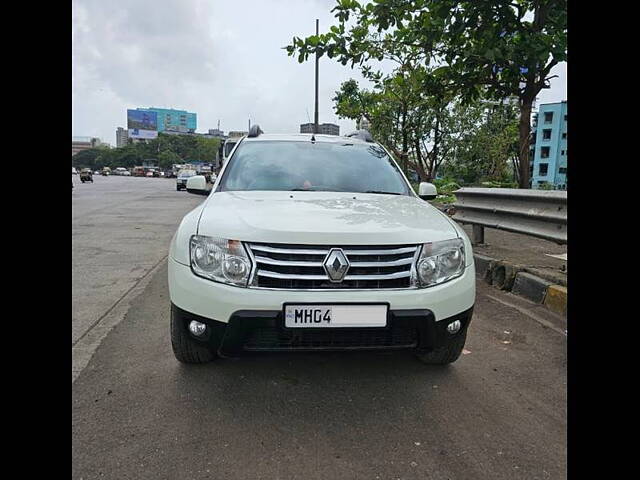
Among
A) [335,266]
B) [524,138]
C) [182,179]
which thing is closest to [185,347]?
[335,266]

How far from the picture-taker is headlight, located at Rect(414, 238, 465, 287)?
250 cm

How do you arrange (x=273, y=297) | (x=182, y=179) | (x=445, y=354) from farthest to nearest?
(x=182, y=179) < (x=445, y=354) < (x=273, y=297)

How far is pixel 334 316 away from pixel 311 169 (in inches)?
65.8

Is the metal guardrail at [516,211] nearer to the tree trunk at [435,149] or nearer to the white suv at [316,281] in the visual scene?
the white suv at [316,281]

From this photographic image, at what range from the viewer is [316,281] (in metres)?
2.41

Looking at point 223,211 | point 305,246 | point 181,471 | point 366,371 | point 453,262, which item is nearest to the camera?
point 181,471

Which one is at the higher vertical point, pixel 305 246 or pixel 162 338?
pixel 305 246

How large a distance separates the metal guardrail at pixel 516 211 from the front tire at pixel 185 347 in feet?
11.4

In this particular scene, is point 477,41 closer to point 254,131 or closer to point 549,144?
point 254,131

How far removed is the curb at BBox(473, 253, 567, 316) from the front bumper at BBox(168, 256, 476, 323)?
2169 mm

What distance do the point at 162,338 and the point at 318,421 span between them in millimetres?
1689
